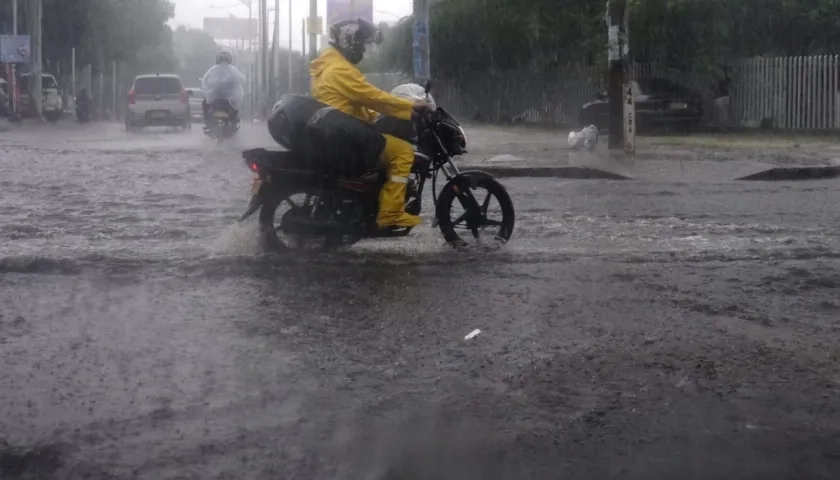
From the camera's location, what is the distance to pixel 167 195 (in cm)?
1319

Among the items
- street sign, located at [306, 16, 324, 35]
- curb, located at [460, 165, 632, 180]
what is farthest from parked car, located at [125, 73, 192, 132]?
curb, located at [460, 165, 632, 180]

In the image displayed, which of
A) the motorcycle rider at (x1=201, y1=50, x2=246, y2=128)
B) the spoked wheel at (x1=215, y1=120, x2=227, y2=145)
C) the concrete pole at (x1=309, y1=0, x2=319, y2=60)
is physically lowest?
the spoked wheel at (x1=215, y1=120, x2=227, y2=145)

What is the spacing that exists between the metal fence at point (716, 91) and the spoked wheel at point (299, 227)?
21517mm

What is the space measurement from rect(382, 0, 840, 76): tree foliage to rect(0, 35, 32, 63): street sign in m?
15.7

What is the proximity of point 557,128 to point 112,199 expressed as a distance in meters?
22.9

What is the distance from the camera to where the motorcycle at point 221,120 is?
79.9ft

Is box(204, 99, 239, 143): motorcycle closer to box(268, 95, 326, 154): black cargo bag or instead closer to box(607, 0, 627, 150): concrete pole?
box(607, 0, 627, 150): concrete pole

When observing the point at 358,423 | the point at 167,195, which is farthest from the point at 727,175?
the point at 358,423

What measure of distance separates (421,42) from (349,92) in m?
11.3

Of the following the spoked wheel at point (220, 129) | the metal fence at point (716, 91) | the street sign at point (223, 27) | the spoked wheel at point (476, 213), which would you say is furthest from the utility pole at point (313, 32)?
the street sign at point (223, 27)

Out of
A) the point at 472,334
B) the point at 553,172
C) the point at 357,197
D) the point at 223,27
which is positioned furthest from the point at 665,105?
the point at 223,27

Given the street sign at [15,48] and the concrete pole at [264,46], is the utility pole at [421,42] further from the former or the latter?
the concrete pole at [264,46]

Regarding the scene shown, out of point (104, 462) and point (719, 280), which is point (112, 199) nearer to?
point (719, 280)

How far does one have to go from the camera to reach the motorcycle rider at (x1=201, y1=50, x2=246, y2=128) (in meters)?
24.6
